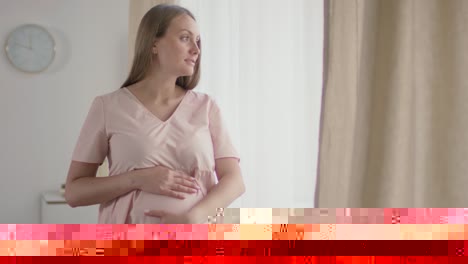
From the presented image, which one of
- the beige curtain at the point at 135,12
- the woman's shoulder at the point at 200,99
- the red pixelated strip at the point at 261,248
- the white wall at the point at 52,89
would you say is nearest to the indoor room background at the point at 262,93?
the white wall at the point at 52,89

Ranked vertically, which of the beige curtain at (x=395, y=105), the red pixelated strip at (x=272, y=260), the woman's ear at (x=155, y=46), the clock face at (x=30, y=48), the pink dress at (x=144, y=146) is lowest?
the red pixelated strip at (x=272, y=260)

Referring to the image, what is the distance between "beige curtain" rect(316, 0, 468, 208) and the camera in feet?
6.63

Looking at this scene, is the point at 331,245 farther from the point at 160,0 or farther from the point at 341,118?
the point at 160,0

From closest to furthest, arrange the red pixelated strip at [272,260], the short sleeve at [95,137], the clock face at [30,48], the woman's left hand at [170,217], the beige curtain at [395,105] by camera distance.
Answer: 1. the red pixelated strip at [272,260]
2. the woman's left hand at [170,217]
3. the short sleeve at [95,137]
4. the beige curtain at [395,105]
5. the clock face at [30,48]

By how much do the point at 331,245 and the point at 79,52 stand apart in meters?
2.93

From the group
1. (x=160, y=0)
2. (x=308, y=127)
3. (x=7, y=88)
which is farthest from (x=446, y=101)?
(x=7, y=88)

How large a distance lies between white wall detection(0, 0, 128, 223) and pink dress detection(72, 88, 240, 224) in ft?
7.96

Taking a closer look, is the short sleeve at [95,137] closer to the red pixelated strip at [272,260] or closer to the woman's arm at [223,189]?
the woman's arm at [223,189]

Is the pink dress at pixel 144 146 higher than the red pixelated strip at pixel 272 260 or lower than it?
higher

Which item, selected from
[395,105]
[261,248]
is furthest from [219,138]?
[395,105]

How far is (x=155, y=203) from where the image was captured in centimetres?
46

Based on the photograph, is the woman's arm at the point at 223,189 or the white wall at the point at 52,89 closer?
the woman's arm at the point at 223,189

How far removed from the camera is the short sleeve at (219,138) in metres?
0.48

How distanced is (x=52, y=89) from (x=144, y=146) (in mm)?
2528
